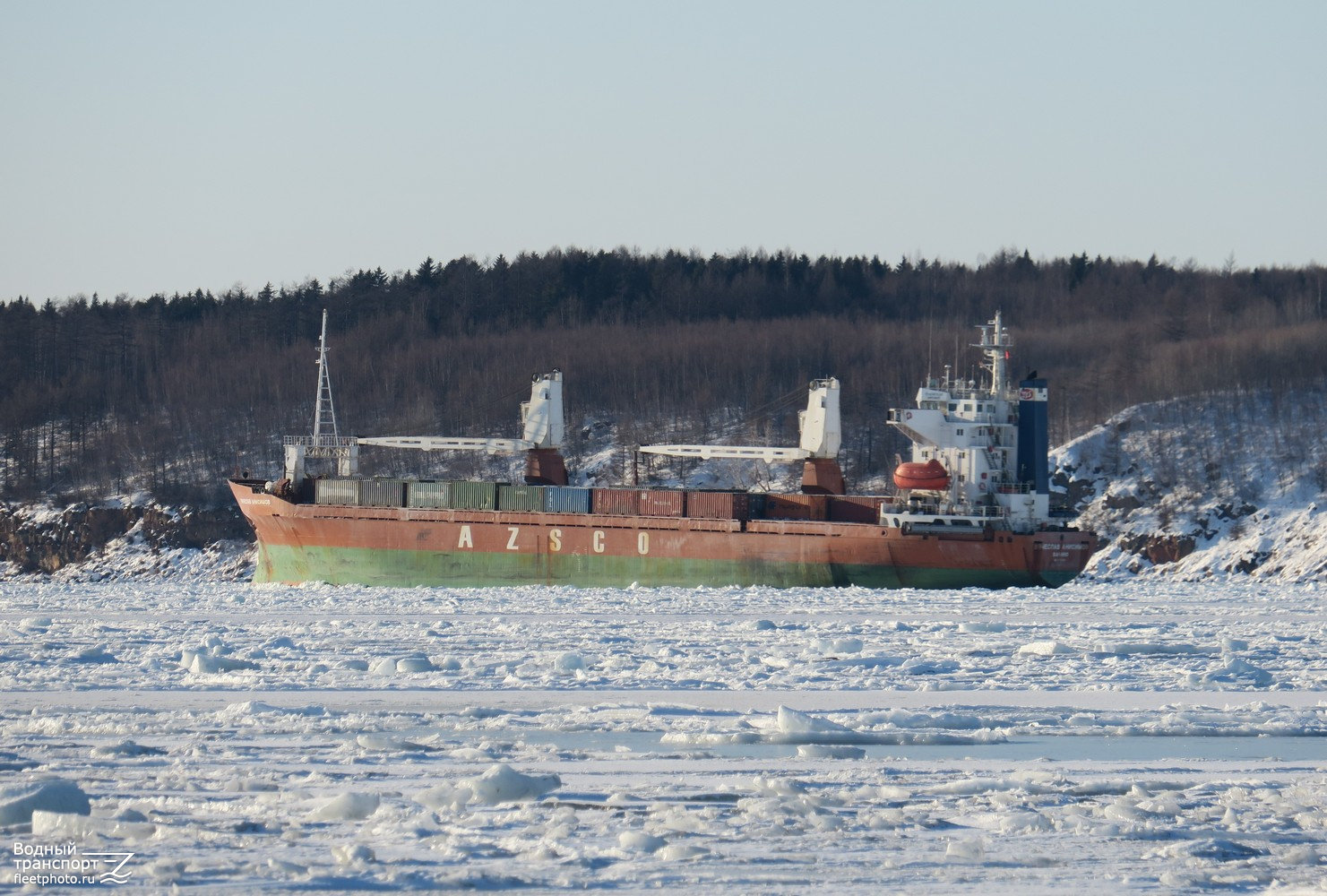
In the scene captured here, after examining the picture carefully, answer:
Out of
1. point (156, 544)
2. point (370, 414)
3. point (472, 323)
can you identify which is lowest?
point (156, 544)

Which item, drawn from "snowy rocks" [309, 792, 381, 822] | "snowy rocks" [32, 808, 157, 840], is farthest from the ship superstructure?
"snowy rocks" [32, 808, 157, 840]

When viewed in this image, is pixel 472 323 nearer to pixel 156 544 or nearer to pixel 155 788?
pixel 156 544

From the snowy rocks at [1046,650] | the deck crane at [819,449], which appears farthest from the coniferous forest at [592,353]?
the snowy rocks at [1046,650]

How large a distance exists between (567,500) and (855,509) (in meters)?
7.06

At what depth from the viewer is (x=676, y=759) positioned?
34.7 ft

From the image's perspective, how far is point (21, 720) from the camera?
39.2 ft

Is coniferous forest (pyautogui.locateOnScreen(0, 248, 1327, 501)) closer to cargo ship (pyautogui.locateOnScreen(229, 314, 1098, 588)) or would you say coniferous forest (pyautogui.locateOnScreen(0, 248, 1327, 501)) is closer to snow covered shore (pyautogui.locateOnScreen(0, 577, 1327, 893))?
cargo ship (pyautogui.locateOnScreen(229, 314, 1098, 588))

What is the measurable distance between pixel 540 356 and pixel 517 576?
43920 millimetres

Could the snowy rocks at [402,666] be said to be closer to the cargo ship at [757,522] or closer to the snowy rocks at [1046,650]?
the snowy rocks at [1046,650]

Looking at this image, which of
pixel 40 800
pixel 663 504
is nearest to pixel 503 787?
pixel 40 800

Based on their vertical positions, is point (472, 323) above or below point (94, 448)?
above

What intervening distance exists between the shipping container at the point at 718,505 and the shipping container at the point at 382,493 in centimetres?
843

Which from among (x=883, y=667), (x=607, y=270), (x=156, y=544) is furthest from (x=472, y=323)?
(x=883, y=667)

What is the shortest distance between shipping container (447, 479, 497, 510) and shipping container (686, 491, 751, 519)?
5581 millimetres
